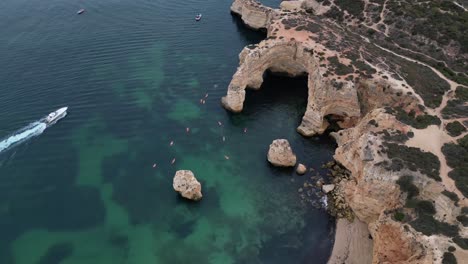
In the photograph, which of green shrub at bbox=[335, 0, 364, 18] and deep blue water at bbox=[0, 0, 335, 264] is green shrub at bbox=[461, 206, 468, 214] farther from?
green shrub at bbox=[335, 0, 364, 18]

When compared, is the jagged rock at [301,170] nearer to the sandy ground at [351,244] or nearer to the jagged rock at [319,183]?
the jagged rock at [319,183]

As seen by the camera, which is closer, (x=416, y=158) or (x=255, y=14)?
(x=416, y=158)

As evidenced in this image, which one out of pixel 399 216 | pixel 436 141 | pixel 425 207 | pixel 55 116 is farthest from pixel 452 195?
pixel 55 116

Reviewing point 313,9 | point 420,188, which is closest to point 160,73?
point 313,9

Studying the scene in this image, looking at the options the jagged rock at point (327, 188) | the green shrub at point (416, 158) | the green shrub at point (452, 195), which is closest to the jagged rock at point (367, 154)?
the green shrub at point (416, 158)

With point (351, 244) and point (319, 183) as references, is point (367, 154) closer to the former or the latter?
point (319, 183)

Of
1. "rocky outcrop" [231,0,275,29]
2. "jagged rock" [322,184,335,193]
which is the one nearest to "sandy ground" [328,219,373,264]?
"jagged rock" [322,184,335,193]

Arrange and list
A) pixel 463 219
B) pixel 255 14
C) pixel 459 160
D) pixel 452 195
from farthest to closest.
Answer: pixel 255 14 → pixel 459 160 → pixel 452 195 → pixel 463 219

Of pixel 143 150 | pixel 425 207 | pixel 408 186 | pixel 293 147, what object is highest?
pixel 408 186
